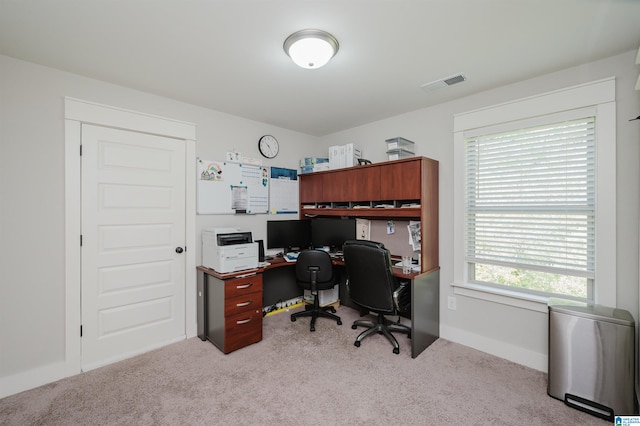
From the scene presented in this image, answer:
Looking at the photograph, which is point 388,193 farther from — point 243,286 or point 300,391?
point 300,391

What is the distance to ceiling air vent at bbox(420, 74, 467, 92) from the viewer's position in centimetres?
240

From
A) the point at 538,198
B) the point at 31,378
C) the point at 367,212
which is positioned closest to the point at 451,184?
the point at 538,198

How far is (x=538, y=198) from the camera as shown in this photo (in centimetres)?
243

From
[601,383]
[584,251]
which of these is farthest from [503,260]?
[601,383]

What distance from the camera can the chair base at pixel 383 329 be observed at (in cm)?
274

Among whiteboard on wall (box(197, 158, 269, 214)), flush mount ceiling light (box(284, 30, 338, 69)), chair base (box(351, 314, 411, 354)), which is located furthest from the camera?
whiteboard on wall (box(197, 158, 269, 214))

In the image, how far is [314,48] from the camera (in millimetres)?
1854

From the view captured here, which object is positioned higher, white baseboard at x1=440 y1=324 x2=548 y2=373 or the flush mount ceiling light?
the flush mount ceiling light

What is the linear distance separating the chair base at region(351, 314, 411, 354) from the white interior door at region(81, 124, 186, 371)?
1.84 metres

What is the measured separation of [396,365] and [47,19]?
3.43m

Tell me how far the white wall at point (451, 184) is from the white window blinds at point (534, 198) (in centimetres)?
17

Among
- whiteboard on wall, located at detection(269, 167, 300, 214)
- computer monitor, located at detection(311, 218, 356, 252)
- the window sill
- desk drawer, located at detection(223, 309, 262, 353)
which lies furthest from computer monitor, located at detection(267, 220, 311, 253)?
the window sill

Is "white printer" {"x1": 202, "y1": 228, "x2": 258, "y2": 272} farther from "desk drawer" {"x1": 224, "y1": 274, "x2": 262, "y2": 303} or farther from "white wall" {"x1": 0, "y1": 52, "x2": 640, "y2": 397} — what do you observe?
"white wall" {"x1": 0, "y1": 52, "x2": 640, "y2": 397}

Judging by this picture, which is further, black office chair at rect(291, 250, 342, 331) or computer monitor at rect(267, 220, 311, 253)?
computer monitor at rect(267, 220, 311, 253)
